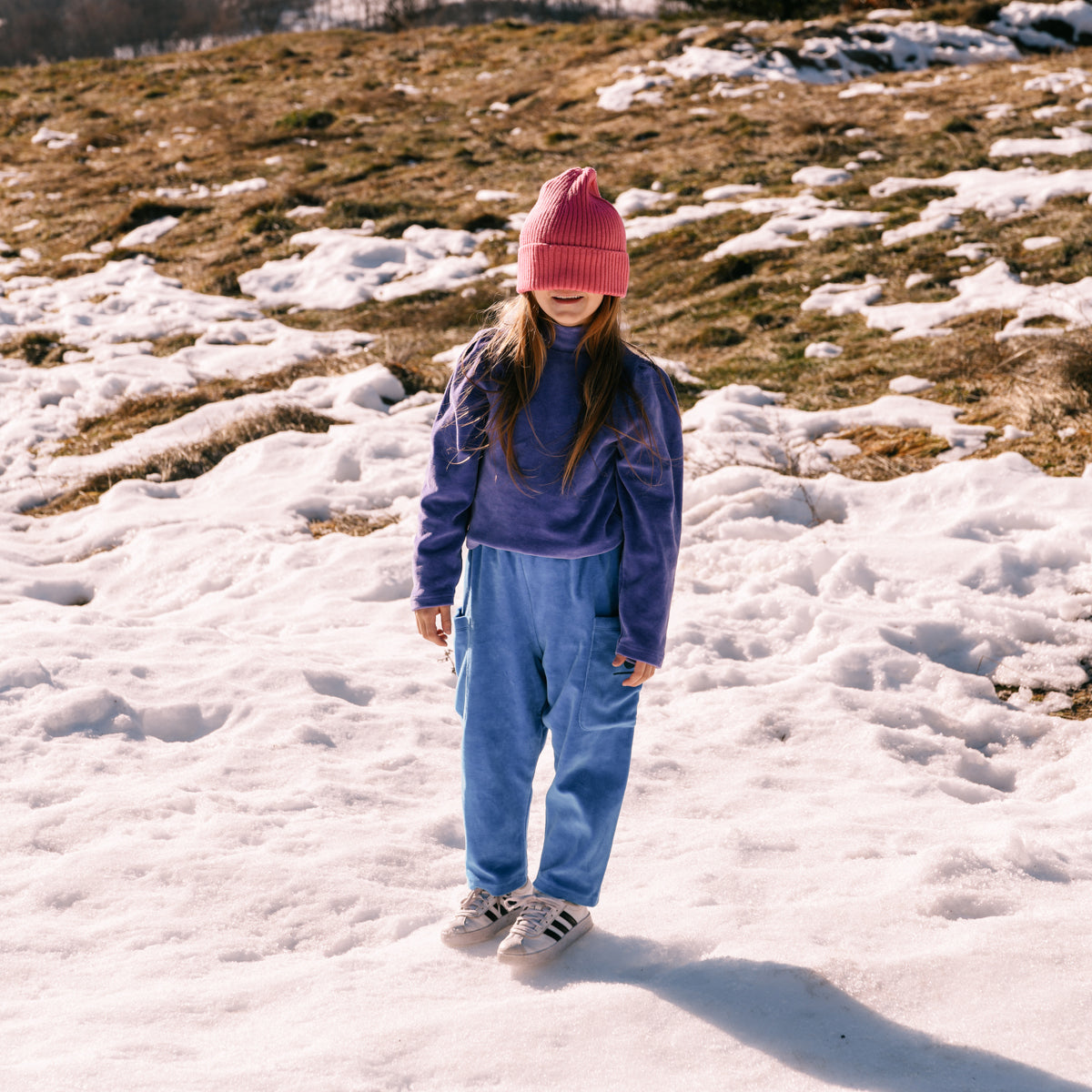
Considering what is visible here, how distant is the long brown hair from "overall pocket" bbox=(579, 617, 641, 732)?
0.37m

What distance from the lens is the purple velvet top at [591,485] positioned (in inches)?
88.0

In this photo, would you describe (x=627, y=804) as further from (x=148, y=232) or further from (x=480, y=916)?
(x=148, y=232)

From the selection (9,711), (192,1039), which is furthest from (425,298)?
(192,1039)

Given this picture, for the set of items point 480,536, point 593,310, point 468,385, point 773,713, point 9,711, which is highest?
point 593,310

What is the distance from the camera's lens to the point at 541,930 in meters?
2.31

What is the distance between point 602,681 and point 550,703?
16cm

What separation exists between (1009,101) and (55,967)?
53.8ft

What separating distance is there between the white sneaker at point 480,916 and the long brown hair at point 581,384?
109 cm

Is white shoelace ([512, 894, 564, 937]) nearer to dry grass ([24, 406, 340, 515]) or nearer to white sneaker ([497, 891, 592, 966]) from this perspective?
white sneaker ([497, 891, 592, 966])

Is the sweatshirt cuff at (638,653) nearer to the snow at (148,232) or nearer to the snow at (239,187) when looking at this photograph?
the snow at (148,232)

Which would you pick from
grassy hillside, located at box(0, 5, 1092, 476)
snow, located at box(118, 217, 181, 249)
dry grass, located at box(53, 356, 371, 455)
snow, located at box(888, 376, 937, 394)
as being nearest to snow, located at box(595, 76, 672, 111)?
grassy hillside, located at box(0, 5, 1092, 476)

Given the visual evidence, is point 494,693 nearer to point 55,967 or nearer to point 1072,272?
point 55,967

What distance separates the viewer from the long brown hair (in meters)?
2.21

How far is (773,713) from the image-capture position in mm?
3785
